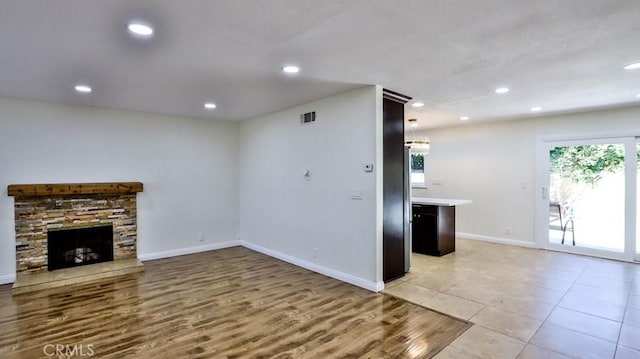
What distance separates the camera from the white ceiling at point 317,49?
6.89ft

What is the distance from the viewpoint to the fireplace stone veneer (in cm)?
446

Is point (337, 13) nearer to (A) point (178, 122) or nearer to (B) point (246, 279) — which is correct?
(B) point (246, 279)

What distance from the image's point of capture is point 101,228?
16.8 ft

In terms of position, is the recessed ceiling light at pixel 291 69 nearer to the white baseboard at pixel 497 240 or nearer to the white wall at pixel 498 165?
the white wall at pixel 498 165

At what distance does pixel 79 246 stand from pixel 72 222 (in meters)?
0.41

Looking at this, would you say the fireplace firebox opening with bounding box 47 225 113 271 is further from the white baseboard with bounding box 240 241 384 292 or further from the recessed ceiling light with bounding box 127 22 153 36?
the recessed ceiling light with bounding box 127 22 153 36

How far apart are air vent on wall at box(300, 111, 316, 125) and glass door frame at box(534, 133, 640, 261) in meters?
4.36

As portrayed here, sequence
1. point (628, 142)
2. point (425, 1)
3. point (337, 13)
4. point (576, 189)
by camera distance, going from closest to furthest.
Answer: point (425, 1)
point (337, 13)
point (628, 142)
point (576, 189)

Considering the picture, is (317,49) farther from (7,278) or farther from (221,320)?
(7,278)

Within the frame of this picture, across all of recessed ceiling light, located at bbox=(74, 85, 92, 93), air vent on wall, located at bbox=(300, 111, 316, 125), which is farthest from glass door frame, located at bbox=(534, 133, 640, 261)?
recessed ceiling light, located at bbox=(74, 85, 92, 93)

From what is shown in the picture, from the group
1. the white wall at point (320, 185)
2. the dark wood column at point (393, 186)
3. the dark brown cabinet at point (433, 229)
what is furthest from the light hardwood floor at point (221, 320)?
the dark brown cabinet at point (433, 229)

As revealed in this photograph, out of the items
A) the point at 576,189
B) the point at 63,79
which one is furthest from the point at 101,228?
the point at 576,189

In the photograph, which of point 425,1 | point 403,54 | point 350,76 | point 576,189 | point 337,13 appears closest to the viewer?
point 425,1

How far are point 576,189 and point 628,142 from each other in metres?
1.01
